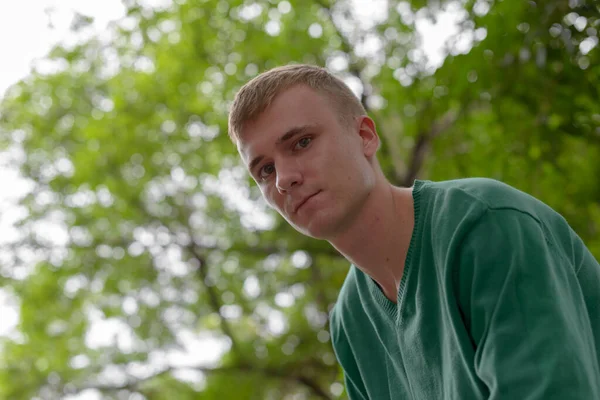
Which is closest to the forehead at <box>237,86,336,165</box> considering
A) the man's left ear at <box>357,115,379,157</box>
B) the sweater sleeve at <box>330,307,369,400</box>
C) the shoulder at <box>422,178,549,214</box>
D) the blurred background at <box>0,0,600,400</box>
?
the man's left ear at <box>357,115,379,157</box>

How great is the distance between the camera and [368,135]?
2.07 m

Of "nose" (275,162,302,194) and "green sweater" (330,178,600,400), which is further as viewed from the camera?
"nose" (275,162,302,194)

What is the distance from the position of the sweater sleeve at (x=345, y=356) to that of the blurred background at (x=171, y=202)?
538 cm

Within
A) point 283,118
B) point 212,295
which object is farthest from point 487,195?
point 212,295

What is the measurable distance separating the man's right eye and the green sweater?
0.38m

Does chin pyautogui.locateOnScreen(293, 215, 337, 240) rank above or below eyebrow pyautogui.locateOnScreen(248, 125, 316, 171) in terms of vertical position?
below

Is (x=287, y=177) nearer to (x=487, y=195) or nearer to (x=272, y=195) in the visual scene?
(x=272, y=195)

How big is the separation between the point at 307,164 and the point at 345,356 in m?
0.82

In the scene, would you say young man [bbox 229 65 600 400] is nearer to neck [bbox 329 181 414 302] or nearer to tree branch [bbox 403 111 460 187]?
neck [bbox 329 181 414 302]

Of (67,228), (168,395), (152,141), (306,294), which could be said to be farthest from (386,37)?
(168,395)

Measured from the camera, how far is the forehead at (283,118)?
1.88m

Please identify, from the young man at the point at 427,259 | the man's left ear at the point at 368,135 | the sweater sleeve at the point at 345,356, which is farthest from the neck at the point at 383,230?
the sweater sleeve at the point at 345,356

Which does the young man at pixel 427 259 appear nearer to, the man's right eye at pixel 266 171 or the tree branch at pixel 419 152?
the man's right eye at pixel 266 171

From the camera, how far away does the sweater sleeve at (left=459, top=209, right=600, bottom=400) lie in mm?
1419
